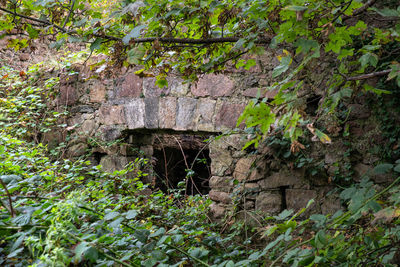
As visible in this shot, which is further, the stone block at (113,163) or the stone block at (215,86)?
the stone block at (113,163)

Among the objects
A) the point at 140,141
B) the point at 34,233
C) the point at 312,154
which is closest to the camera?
the point at 34,233

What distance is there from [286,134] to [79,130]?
3412 millimetres

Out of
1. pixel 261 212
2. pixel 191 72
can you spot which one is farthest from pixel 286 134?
pixel 261 212

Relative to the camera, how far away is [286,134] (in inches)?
58.0

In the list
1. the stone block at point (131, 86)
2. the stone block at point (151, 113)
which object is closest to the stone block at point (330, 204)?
the stone block at point (151, 113)

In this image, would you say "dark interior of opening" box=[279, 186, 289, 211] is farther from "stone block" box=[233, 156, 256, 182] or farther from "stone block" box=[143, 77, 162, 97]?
"stone block" box=[143, 77, 162, 97]

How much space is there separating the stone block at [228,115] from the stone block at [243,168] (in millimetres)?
322

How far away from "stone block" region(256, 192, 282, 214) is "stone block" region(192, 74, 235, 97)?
0.96 metres

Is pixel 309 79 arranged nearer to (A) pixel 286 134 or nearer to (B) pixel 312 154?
(B) pixel 312 154

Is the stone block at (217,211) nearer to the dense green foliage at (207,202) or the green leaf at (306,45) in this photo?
the dense green foliage at (207,202)

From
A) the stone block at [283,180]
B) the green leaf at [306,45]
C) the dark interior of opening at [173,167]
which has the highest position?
the green leaf at [306,45]

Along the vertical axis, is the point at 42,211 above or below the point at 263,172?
above

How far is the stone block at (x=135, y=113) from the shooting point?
12.6 ft

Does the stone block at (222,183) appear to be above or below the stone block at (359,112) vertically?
below
